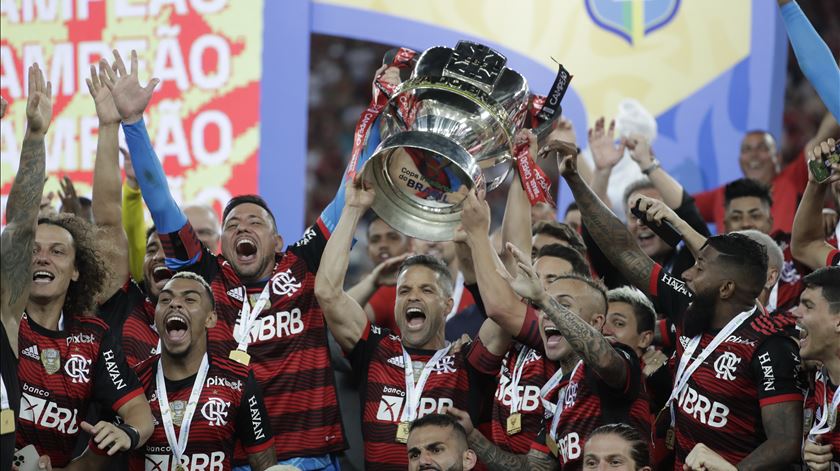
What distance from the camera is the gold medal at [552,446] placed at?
4.61m

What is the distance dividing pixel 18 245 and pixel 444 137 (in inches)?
53.0

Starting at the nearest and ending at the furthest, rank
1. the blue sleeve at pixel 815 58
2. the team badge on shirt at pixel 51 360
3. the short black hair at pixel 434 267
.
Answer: the blue sleeve at pixel 815 58
the team badge on shirt at pixel 51 360
the short black hair at pixel 434 267

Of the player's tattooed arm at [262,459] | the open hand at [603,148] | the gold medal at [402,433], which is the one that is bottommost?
the player's tattooed arm at [262,459]

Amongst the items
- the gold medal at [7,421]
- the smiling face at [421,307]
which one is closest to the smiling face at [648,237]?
the smiling face at [421,307]

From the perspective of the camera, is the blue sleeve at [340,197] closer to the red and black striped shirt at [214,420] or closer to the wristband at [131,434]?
the red and black striped shirt at [214,420]

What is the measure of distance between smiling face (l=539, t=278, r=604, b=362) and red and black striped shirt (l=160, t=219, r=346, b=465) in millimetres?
901

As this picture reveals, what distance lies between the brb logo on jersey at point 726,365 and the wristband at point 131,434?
199cm

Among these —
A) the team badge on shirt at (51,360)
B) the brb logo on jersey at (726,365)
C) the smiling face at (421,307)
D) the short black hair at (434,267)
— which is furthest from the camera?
the short black hair at (434,267)

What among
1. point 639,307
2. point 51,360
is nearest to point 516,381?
point 639,307

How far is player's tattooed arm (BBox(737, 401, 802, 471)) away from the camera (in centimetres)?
418

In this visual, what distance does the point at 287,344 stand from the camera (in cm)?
504

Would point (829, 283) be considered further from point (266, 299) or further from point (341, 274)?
point (266, 299)

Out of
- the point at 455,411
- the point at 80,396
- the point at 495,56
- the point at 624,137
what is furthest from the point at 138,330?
the point at 624,137

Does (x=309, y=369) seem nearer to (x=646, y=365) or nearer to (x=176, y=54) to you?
(x=646, y=365)
